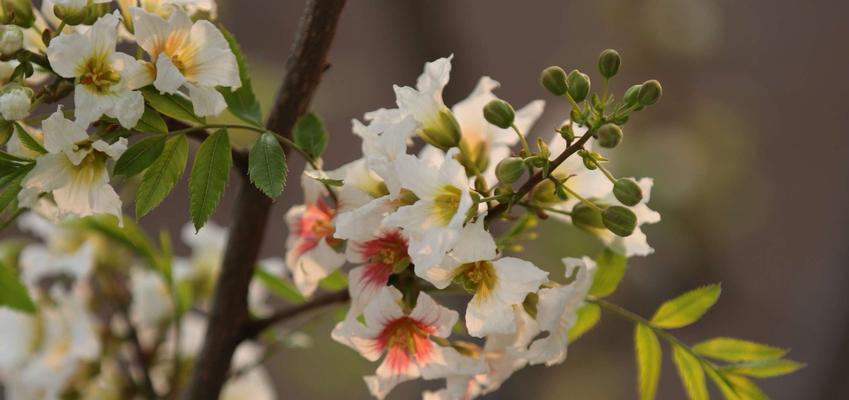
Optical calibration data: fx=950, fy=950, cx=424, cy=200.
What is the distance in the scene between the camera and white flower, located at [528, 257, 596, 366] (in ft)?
0.99

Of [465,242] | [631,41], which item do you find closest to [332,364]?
[631,41]

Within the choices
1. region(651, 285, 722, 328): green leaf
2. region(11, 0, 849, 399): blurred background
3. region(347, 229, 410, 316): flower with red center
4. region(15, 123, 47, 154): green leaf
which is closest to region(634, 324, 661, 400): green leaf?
region(651, 285, 722, 328): green leaf

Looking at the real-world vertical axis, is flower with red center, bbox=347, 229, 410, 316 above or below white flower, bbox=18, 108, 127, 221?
below

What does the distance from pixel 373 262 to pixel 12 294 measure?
15 centimetres

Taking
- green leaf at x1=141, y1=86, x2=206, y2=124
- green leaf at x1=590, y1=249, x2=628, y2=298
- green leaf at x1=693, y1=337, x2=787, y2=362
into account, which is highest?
green leaf at x1=141, y1=86, x2=206, y2=124

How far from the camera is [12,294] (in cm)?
36

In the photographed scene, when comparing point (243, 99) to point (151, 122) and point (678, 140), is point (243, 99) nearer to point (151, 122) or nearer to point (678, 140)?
point (151, 122)

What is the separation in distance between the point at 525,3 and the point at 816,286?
1200mm

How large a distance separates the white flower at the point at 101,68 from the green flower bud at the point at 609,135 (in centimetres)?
13

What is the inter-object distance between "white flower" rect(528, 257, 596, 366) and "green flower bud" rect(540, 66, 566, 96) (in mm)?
54

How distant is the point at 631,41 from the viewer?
150 cm

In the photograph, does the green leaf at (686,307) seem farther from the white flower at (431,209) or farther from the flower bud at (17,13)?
the flower bud at (17,13)

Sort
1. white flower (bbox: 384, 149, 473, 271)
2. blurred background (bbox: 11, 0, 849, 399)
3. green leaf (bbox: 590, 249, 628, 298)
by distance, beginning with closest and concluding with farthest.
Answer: white flower (bbox: 384, 149, 473, 271), green leaf (bbox: 590, 249, 628, 298), blurred background (bbox: 11, 0, 849, 399)

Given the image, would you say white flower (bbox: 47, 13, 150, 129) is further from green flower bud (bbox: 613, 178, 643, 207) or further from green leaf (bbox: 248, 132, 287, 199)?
green flower bud (bbox: 613, 178, 643, 207)
